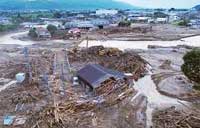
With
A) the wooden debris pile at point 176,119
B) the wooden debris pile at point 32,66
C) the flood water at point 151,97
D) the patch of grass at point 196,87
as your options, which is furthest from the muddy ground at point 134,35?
the wooden debris pile at point 176,119

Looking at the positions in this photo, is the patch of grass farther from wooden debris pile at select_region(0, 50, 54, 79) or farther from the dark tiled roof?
wooden debris pile at select_region(0, 50, 54, 79)

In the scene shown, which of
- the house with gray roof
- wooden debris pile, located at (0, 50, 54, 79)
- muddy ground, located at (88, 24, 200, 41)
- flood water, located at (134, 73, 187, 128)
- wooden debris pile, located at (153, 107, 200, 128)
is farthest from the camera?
muddy ground, located at (88, 24, 200, 41)

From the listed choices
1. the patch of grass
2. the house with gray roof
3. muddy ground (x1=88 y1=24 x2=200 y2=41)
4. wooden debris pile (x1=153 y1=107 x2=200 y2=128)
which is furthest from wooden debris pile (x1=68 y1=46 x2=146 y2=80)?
muddy ground (x1=88 y1=24 x2=200 y2=41)

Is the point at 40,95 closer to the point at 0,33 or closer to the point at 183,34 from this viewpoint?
the point at 183,34

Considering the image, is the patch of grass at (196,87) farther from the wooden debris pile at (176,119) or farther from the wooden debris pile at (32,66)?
the wooden debris pile at (32,66)

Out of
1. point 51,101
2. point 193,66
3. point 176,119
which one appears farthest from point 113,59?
point 176,119

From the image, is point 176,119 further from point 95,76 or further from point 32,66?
point 32,66
